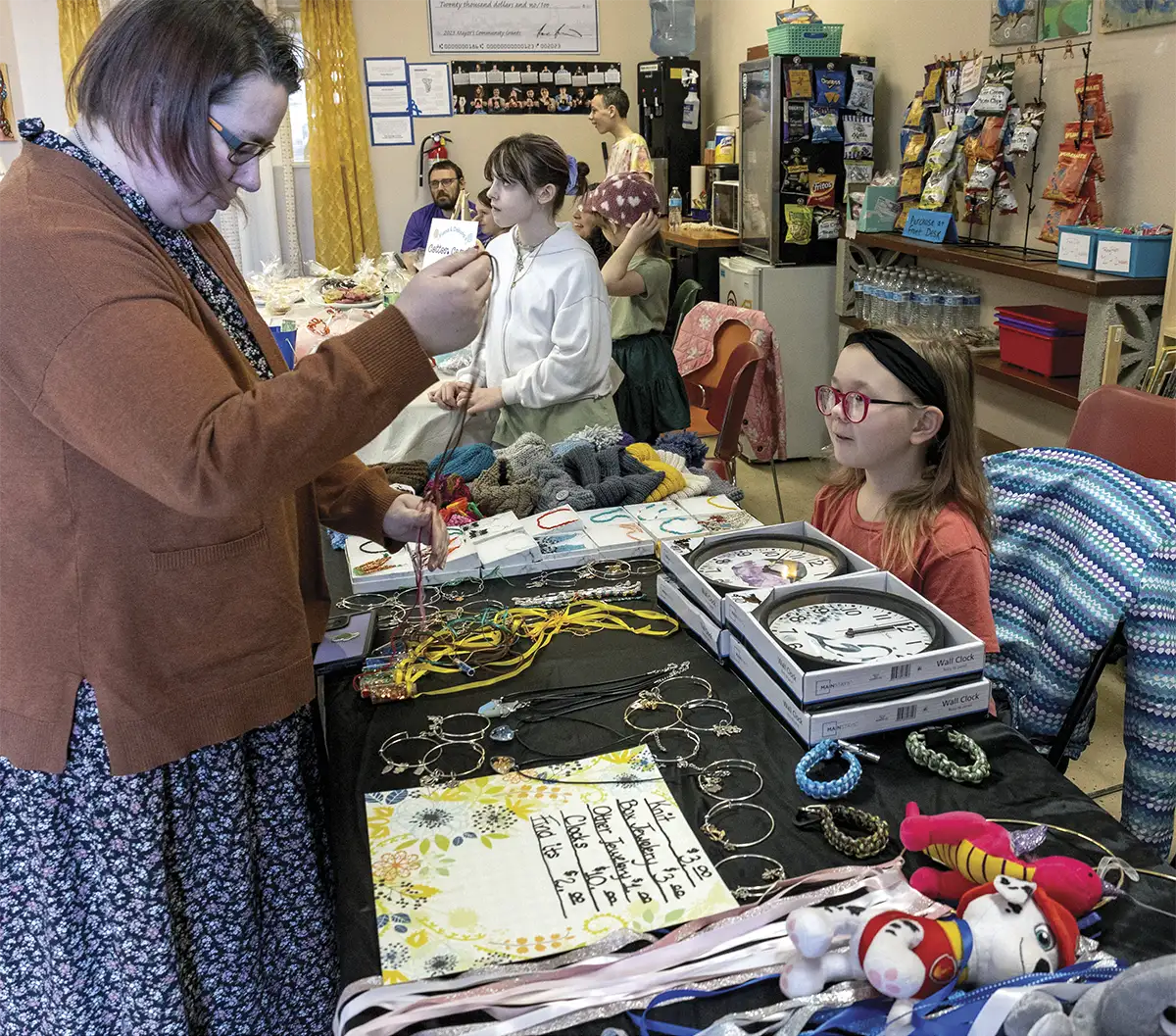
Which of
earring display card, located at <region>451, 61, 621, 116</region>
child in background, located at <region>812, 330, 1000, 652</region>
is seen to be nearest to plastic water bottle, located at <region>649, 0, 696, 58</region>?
earring display card, located at <region>451, 61, 621, 116</region>

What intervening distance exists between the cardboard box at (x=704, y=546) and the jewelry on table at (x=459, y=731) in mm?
352

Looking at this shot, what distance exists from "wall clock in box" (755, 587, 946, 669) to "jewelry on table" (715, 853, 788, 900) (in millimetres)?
243

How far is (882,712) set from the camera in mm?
1220

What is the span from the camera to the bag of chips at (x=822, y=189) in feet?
16.5

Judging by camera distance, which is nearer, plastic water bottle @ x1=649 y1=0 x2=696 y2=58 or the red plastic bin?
the red plastic bin

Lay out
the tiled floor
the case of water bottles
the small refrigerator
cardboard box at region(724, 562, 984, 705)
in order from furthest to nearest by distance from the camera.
Answer: the small refrigerator, the case of water bottles, the tiled floor, cardboard box at region(724, 562, 984, 705)

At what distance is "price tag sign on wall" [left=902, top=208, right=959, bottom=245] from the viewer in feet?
13.9

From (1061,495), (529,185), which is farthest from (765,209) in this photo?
(1061,495)

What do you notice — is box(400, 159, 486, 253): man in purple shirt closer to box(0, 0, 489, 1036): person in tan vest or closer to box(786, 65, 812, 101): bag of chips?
box(786, 65, 812, 101): bag of chips

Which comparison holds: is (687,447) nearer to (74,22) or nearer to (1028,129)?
(1028,129)

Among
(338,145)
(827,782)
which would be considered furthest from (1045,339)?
(338,145)

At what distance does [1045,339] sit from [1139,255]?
47 centimetres

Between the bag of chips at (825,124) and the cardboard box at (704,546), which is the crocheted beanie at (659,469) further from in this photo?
the bag of chips at (825,124)

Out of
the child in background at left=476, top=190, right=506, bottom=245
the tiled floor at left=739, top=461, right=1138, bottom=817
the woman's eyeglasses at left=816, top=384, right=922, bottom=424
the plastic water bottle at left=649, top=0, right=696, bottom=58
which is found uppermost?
the plastic water bottle at left=649, top=0, right=696, bottom=58
